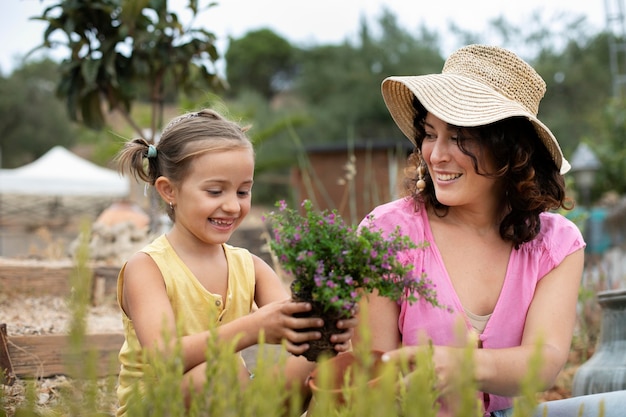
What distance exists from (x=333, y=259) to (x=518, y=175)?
964mm

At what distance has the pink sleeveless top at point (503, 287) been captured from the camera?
2059mm

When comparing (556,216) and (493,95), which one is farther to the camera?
(556,216)

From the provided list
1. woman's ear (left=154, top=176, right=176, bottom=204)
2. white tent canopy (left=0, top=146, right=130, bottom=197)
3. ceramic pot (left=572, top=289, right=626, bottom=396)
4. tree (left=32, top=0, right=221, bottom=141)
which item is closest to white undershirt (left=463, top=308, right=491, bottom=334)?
ceramic pot (left=572, top=289, right=626, bottom=396)

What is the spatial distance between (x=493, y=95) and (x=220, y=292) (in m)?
1.06

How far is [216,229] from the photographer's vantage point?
2094mm

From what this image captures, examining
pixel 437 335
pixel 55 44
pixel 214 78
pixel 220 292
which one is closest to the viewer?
pixel 437 335

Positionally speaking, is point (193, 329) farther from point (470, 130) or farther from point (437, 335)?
point (470, 130)

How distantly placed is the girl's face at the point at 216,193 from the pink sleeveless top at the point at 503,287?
41 centimetres

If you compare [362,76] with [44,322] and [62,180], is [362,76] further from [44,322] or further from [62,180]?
[44,322]

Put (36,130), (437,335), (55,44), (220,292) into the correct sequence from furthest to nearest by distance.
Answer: (36,130) → (55,44) → (220,292) → (437,335)

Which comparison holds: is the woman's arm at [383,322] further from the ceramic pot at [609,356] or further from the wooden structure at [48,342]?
the ceramic pot at [609,356]

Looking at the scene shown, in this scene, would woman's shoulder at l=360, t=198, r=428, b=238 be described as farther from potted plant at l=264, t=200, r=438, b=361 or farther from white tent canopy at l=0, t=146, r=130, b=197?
white tent canopy at l=0, t=146, r=130, b=197

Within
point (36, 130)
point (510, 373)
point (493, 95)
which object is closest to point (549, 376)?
point (510, 373)

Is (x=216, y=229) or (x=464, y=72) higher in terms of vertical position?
(x=464, y=72)
